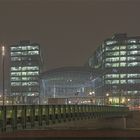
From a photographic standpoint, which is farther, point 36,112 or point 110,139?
point 110,139

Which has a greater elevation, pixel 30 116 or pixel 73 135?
pixel 30 116

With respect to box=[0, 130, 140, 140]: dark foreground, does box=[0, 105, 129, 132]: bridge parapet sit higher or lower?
higher

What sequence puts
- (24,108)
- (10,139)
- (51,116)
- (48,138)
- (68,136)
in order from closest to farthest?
(24,108) < (51,116) < (10,139) < (48,138) < (68,136)

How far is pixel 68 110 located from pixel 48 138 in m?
9.69

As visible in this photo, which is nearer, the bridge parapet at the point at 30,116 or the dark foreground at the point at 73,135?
the bridge parapet at the point at 30,116

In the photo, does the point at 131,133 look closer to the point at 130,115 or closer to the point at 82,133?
the point at 82,133

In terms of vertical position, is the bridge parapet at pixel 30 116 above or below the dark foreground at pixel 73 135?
Result: above

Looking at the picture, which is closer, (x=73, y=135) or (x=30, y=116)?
(x=30, y=116)

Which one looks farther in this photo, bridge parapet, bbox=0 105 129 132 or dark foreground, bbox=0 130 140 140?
dark foreground, bbox=0 130 140 140

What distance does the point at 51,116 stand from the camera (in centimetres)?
4672

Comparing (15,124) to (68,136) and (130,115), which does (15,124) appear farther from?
(130,115)

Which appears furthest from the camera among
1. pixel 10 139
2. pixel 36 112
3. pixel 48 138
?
pixel 48 138

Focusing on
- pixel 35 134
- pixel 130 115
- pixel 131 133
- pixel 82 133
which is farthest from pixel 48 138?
pixel 130 115

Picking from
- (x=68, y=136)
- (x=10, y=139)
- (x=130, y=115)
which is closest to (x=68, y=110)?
(x=10, y=139)
